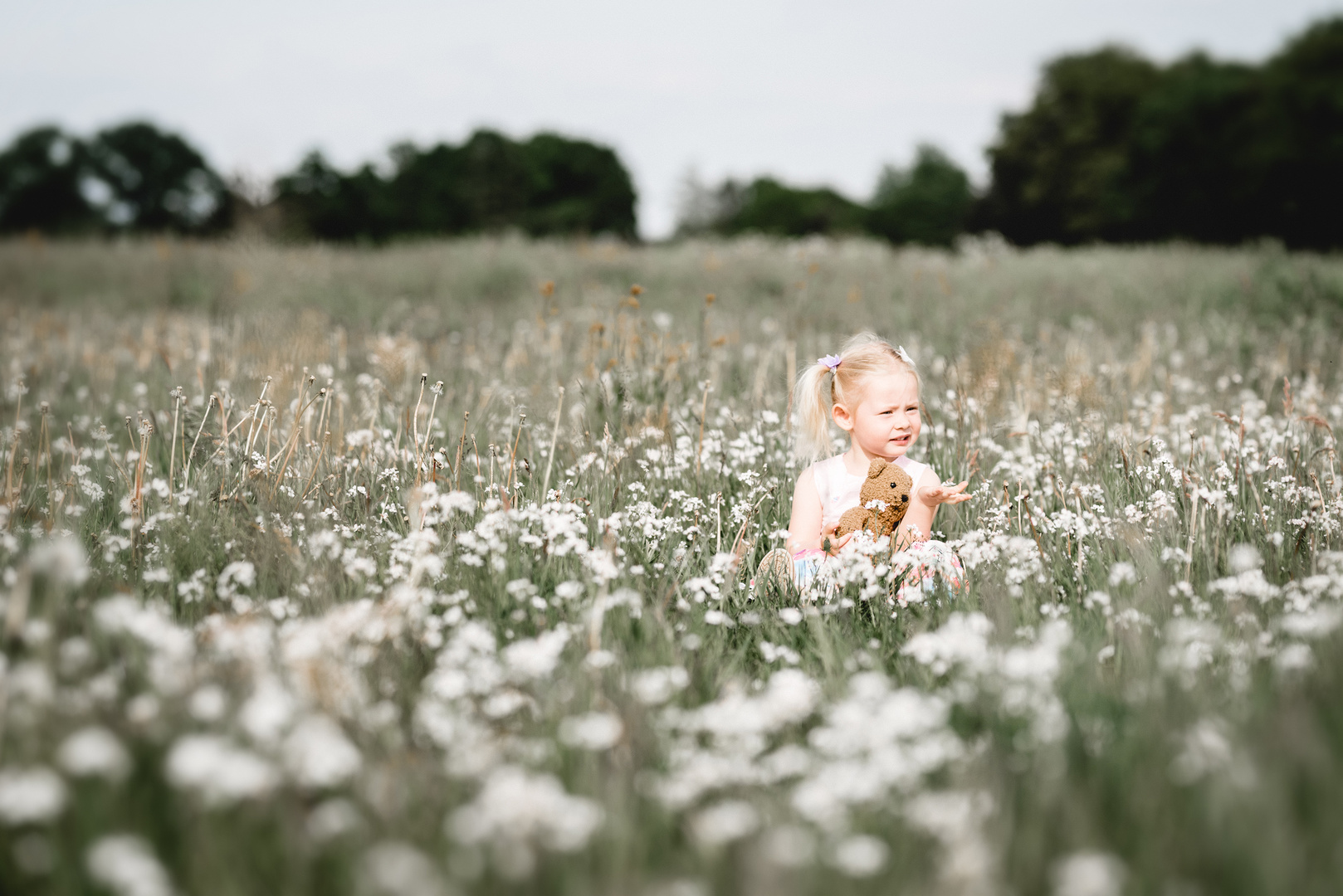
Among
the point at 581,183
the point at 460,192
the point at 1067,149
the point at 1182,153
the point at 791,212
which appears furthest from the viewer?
the point at 791,212

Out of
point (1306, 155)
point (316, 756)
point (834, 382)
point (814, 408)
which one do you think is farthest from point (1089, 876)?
point (1306, 155)

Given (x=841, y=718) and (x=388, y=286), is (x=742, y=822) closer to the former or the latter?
(x=841, y=718)

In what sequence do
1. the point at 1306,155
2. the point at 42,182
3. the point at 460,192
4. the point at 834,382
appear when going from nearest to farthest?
1. the point at 834,382
2. the point at 1306,155
3. the point at 42,182
4. the point at 460,192

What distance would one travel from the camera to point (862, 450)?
3.42 m

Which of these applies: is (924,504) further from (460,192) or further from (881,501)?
(460,192)

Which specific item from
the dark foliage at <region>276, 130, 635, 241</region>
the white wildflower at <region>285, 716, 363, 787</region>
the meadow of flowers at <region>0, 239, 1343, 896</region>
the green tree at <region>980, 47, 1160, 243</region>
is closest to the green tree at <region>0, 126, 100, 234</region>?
the dark foliage at <region>276, 130, 635, 241</region>

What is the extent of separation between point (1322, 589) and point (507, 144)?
195ft

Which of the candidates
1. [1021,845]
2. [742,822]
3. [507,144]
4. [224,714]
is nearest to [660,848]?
[742,822]

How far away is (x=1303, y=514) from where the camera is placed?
2.97m

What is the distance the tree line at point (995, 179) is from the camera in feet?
100

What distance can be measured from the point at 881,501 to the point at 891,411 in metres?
0.38

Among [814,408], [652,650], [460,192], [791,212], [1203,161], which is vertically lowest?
[652,650]

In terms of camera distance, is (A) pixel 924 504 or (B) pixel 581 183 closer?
(A) pixel 924 504

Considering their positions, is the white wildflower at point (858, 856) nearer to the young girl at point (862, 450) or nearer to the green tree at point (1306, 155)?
the young girl at point (862, 450)
